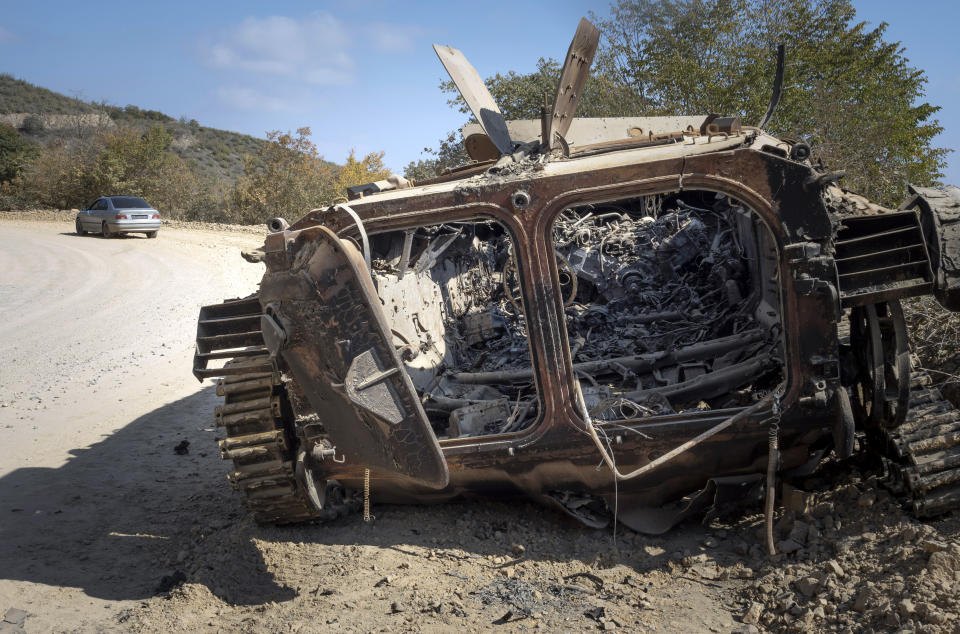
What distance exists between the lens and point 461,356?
578 centimetres

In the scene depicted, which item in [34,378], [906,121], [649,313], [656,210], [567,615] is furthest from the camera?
[906,121]

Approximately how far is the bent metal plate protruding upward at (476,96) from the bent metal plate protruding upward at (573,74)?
13.1 inches

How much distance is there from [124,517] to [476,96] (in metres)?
3.78

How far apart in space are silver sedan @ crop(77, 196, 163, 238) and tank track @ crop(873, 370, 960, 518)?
21.9 m

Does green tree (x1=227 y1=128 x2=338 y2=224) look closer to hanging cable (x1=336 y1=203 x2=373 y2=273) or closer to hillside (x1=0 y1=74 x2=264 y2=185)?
hillside (x1=0 y1=74 x2=264 y2=185)

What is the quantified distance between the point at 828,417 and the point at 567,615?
1.65 metres

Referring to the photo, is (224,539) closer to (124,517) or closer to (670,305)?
(124,517)

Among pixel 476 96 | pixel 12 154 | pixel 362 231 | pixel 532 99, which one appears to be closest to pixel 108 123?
pixel 12 154

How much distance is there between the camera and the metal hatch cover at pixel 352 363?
121 inches

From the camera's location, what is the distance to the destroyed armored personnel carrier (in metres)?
3.25

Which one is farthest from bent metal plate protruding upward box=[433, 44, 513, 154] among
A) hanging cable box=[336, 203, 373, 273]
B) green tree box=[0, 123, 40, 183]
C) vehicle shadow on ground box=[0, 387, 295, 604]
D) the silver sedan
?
green tree box=[0, 123, 40, 183]

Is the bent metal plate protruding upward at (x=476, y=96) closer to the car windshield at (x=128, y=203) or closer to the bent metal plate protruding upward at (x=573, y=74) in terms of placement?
A: the bent metal plate protruding upward at (x=573, y=74)

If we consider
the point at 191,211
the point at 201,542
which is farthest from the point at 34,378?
the point at 191,211

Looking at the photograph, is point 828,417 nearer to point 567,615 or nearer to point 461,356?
point 567,615
